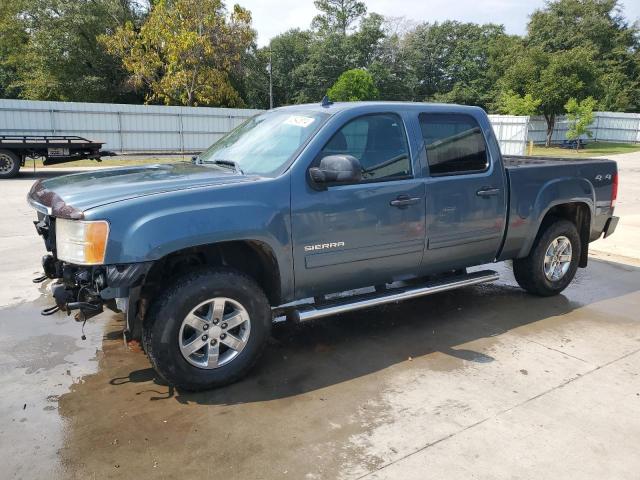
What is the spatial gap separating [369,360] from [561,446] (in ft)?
5.11

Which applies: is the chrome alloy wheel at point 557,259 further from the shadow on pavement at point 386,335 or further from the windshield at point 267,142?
the windshield at point 267,142

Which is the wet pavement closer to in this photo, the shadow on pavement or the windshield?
the shadow on pavement

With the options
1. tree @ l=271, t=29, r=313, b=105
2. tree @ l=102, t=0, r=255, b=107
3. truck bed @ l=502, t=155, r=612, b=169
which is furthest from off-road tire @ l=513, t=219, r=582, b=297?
tree @ l=271, t=29, r=313, b=105

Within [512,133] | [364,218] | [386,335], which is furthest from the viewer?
[512,133]

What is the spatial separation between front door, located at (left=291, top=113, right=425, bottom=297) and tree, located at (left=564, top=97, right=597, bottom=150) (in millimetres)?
34048

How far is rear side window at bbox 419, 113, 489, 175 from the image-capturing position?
469cm

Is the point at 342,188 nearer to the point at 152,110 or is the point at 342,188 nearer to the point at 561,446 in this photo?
the point at 561,446

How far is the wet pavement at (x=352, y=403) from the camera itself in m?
3.00

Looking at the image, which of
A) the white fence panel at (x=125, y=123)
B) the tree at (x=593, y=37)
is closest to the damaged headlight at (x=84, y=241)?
the white fence panel at (x=125, y=123)

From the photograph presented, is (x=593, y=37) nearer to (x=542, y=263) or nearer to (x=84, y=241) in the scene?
(x=542, y=263)

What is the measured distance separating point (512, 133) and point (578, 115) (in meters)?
10.1

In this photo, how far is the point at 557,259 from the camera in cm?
588

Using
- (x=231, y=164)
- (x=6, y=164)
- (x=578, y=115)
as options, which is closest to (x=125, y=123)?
(x=6, y=164)

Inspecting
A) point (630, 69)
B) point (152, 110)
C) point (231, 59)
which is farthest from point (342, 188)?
point (630, 69)
